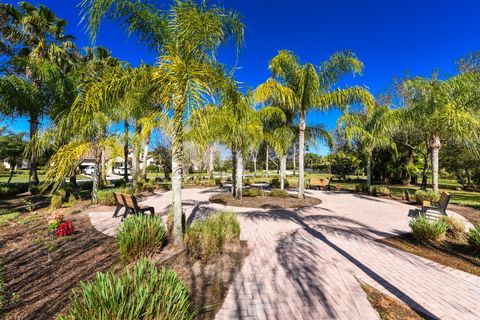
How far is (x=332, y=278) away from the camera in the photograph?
3711 mm

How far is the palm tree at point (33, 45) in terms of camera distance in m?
12.0

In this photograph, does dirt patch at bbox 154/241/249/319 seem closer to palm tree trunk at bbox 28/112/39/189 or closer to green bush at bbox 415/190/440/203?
green bush at bbox 415/190/440/203

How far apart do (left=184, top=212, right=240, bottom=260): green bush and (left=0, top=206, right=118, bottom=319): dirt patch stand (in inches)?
60.1

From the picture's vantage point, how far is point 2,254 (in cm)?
468

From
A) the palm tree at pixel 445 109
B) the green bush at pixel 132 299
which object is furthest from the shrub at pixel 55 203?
the palm tree at pixel 445 109

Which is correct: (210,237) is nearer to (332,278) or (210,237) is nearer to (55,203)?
(332,278)

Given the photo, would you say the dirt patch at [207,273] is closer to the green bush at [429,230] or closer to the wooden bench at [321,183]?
the green bush at [429,230]

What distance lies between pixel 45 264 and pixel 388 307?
19.3ft

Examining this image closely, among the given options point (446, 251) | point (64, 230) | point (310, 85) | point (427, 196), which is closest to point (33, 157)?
point (64, 230)

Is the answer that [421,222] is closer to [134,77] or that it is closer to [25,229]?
[134,77]

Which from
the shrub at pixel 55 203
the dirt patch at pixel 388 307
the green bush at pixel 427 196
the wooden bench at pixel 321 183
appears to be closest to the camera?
the dirt patch at pixel 388 307

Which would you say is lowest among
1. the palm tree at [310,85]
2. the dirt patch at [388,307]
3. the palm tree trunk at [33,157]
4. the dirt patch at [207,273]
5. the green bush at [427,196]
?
the dirt patch at [388,307]

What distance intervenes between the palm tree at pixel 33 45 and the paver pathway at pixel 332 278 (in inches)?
419

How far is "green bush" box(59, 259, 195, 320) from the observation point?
2.05 metres
